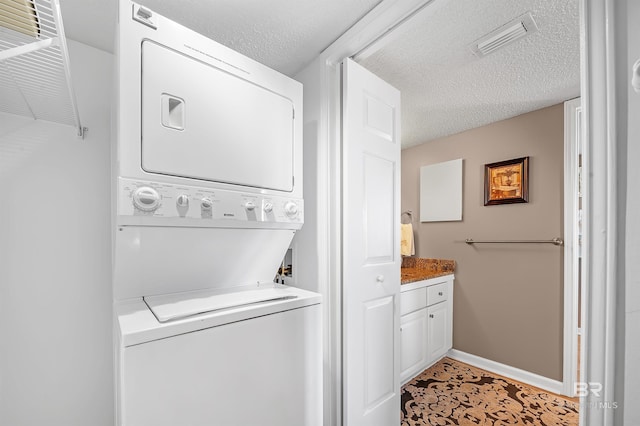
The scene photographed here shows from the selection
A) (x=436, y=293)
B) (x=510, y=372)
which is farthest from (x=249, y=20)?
(x=510, y=372)

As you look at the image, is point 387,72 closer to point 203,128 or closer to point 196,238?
point 203,128

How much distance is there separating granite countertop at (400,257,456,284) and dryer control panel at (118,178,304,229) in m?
1.99

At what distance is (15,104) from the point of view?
1.39 meters

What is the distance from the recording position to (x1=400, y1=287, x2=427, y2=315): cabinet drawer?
7.91 ft

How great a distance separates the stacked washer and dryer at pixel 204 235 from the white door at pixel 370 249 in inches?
12.9

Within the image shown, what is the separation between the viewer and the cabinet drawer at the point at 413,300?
2410 millimetres

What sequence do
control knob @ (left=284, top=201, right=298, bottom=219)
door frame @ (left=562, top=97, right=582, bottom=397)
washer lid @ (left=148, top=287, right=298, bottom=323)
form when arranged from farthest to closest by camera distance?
door frame @ (left=562, top=97, right=582, bottom=397), control knob @ (left=284, top=201, right=298, bottom=219), washer lid @ (left=148, top=287, right=298, bottom=323)

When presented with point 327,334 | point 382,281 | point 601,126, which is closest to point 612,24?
point 601,126

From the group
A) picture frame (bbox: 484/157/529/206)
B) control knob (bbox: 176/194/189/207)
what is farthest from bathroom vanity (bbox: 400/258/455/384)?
control knob (bbox: 176/194/189/207)

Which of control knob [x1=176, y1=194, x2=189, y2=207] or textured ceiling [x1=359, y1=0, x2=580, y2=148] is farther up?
textured ceiling [x1=359, y1=0, x2=580, y2=148]

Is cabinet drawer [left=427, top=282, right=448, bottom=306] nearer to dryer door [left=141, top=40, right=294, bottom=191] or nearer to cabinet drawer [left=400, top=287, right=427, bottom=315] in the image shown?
cabinet drawer [left=400, top=287, right=427, bottom=315]

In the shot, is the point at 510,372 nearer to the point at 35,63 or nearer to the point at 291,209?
the point at 291,209

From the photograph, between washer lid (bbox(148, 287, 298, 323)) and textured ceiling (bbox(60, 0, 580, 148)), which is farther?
textured ceiling (bbox(60, 0, 580, 148))

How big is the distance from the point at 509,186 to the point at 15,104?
376cm
